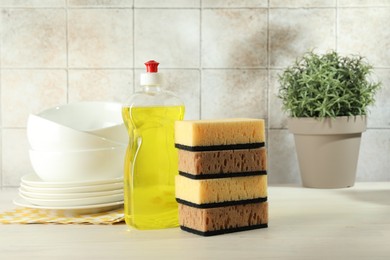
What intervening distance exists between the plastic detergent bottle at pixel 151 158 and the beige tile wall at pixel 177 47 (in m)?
0.59

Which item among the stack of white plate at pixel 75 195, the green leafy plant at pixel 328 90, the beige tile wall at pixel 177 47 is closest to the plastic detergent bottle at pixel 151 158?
the stack of white plate at pixel 75 195

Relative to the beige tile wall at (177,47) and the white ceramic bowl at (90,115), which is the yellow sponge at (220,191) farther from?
the beige tile wall at (177,47)

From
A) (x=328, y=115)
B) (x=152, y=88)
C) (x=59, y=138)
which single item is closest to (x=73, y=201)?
(x=59, y=138)

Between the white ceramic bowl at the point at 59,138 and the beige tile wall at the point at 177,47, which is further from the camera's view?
the beige tile wall at the point at 177,47

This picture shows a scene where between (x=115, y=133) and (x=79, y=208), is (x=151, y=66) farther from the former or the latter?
(x=79, y=208)

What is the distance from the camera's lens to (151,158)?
1.11m

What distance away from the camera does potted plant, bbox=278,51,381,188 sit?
151 centimetres

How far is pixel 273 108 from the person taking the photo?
68.2 inches

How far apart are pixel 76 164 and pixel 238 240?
0.36 meters

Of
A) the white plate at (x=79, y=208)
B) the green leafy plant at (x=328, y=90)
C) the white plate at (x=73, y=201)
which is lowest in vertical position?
the white plate at (x=79, y=208)

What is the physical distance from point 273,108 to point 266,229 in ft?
2.17

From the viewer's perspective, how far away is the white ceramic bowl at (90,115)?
1412 millimetres

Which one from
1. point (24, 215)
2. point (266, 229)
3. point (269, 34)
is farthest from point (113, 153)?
point (269, 34)

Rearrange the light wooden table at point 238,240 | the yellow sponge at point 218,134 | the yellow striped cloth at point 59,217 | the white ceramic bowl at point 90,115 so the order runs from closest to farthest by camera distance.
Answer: the light wooden table at point 238,240 → the yellow sponge at point 218,134 → the yellow striped cloth at point 59,217 → the white ceramic bowl at point 90,115
